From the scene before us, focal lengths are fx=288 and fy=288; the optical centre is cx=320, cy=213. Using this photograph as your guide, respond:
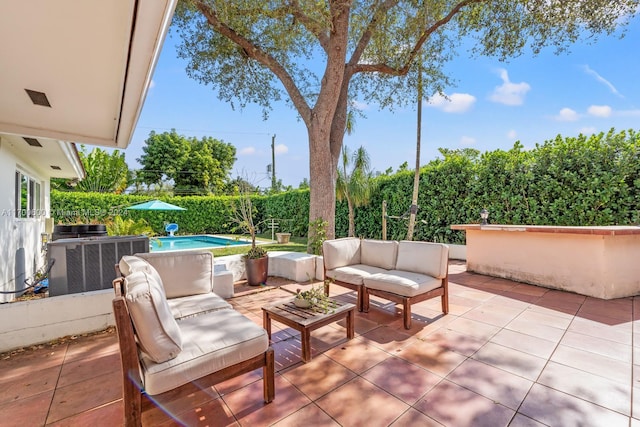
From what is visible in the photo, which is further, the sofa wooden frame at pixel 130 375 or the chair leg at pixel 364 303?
the chair leg at pixel 364 303

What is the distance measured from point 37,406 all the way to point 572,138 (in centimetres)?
869

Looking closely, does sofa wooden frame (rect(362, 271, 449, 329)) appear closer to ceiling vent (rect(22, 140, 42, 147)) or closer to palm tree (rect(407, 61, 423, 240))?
palm tree (rect(407, 61, 423, 240))

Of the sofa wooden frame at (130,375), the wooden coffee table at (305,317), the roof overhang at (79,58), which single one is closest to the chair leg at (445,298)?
the wooden coffee table at (305,317)

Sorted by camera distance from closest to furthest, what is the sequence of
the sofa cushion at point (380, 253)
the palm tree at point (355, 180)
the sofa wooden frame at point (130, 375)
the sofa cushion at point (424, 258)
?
the sofa wooden frame at point (130, 375), the sofa cushion at point (424, 258), the sofa cushion at point (380, 253), the palm tree at point (355, 180)

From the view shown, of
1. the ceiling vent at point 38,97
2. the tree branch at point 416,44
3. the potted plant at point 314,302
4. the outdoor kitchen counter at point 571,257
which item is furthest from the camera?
the tree branch at point 416,44

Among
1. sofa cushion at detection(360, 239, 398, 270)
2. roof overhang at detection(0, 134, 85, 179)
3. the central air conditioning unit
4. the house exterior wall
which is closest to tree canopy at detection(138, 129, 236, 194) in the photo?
roof overhang at detection(0, 134, 85, 179)

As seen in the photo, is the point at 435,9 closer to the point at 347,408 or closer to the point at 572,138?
the point at 572,138

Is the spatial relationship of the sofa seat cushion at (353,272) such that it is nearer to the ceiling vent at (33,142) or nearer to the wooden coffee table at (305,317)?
the wooden coffee table at (305,317)

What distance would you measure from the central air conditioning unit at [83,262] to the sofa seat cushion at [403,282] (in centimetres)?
357

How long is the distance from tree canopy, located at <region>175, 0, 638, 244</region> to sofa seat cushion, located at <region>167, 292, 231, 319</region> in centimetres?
413

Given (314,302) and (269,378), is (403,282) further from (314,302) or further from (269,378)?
(269,378)

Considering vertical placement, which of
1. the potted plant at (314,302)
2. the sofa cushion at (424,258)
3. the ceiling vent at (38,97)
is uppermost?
the ceiling vent at (38,97)

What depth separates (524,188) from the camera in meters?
6.62

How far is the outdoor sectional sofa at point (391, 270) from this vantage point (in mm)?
3691
